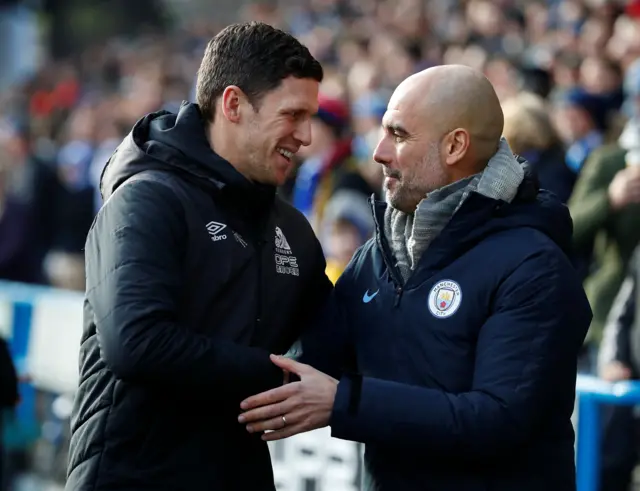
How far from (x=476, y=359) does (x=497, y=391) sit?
0.13m

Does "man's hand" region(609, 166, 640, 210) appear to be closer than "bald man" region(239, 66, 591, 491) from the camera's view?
No

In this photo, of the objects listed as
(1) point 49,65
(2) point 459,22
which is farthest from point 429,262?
(1) point 49,65

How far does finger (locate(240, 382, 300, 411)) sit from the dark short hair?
0.82 m

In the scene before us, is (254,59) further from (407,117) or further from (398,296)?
(398,296)

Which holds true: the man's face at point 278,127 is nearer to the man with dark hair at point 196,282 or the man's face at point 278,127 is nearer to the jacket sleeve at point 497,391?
the man with dark hair at point 196,282

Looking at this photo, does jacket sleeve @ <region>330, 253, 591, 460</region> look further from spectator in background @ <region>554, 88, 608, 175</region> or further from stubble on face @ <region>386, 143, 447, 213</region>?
spectator in background @ <region>554, 88, 608, 175</region>

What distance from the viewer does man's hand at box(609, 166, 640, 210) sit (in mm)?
5918

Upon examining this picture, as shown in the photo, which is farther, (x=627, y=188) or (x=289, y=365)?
(x=627, y=188)

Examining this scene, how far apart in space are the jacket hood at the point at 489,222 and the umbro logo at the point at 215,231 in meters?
0.59

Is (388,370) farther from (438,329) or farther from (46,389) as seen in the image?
(46,389)

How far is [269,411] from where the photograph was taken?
130 inches

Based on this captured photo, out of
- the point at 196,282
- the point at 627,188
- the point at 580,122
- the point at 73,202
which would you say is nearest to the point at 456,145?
the point at 196,282

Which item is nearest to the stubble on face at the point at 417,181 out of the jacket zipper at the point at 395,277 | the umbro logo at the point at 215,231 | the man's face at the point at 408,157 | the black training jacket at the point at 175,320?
the man's face at the point at 408,157

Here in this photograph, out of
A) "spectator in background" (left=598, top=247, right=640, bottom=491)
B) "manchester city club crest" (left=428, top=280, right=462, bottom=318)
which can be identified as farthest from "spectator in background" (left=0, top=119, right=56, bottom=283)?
"manchester city club crest" (left=428, top=280, right=462, bottom=318)
